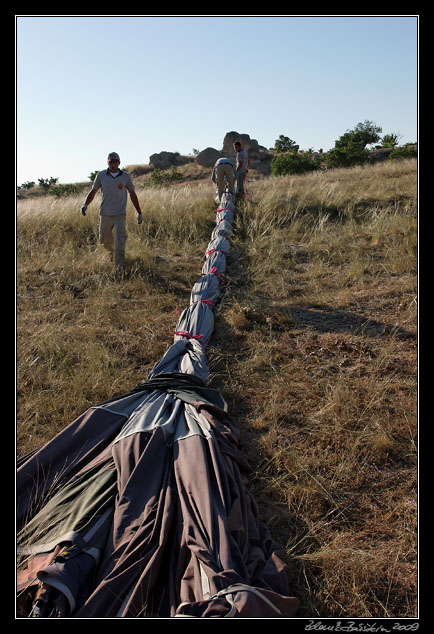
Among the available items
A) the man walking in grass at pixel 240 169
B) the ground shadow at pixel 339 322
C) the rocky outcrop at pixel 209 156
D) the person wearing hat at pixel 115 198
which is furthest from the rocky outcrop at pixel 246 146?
the ground shadow at pixel 339 322

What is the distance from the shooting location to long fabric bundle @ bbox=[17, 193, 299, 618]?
2.05m

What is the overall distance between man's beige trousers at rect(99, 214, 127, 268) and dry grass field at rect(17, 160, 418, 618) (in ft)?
0.74

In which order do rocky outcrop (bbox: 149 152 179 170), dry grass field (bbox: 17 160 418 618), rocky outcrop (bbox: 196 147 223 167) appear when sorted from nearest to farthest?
dry grass field (bbox: 17 160 418 618), rocky outcrop (bbox: 196 147 223 167), rocky outcrop (bbox: 149 152 179 170)

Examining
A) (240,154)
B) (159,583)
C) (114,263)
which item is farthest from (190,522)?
(240,154)

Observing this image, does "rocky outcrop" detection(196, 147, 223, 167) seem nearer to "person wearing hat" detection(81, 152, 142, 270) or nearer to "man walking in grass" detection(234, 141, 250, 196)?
"man walking in grass" detection(234, 141, 250, 196)

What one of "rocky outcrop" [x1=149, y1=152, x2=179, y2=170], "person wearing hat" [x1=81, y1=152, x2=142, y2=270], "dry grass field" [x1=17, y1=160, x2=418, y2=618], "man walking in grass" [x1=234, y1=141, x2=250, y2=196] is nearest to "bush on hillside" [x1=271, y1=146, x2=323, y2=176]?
"man walking in grass" [x1=234, y1=141, x2=250, y2=196]

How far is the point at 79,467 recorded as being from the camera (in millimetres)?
2984

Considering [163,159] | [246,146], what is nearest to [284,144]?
[246,146]

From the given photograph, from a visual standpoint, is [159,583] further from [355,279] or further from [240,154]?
[240,154]

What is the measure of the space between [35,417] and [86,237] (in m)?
6.27

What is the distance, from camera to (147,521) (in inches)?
96.7

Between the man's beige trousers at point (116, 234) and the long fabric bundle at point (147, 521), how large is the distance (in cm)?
437

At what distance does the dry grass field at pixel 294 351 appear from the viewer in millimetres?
2678

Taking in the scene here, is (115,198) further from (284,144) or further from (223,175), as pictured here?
(284,144)
